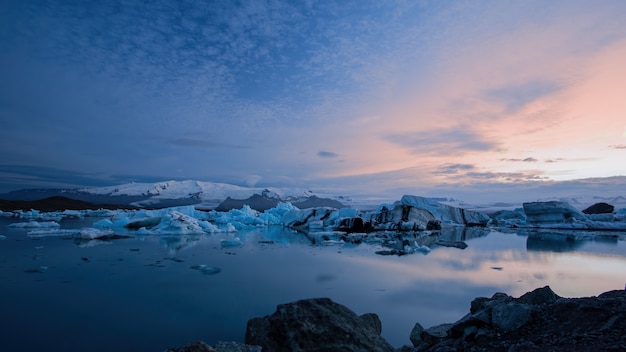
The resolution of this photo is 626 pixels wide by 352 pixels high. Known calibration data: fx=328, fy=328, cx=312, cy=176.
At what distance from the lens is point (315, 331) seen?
2625mm

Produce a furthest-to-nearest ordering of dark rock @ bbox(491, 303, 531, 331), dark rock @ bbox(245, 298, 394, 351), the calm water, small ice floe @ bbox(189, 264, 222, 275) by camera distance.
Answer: small ice floe @ bbox(189, 264, 222, 275)
the calm water
dark rock @ bbox(245, 298, 394, 351)
dark rock @ bbox(491, 303, 531, 331)

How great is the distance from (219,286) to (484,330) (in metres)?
4.33

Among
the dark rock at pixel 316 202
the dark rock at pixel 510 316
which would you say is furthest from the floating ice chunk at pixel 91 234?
the dark rock at pixel 316 202

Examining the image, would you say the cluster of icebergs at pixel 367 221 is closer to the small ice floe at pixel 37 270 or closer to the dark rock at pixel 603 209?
the dark rock at pixel 603 209

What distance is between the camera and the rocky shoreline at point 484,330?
7.06ft

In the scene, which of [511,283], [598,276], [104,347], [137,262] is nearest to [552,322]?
[104,347]

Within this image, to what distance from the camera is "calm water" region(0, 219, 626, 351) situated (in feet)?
11.9

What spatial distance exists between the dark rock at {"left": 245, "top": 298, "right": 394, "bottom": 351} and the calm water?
87 centimetres

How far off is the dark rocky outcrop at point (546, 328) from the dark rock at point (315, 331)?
551 mm

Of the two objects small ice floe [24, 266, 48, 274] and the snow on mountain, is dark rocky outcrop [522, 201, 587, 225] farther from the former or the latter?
the snow on mountain

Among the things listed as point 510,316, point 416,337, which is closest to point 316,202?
point 416,337

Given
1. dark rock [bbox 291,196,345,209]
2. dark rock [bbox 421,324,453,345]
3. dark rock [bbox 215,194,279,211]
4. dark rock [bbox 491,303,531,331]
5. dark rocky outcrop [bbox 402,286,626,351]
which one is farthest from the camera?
dark rock [bbox 291,196,345,209]

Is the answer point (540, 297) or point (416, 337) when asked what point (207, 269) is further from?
point (540, 297)

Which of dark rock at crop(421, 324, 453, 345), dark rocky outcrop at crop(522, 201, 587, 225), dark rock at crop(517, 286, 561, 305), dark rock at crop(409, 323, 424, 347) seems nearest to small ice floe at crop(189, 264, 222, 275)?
dark rock at crop(409, 323, 424, 347)
